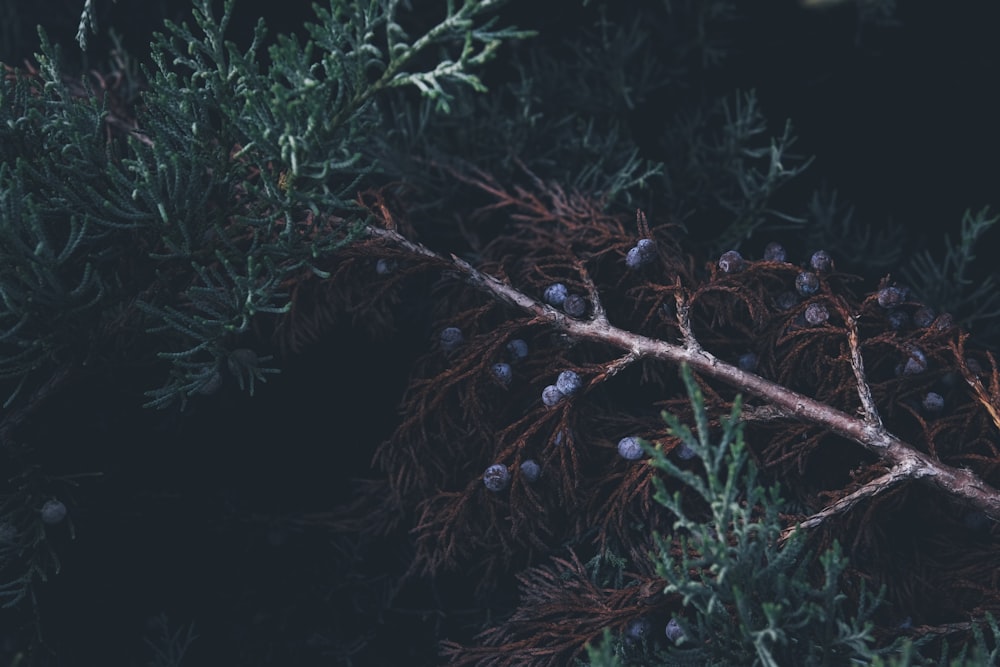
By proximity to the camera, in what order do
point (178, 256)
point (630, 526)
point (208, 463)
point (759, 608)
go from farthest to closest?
point (208, 463) → point (630, 526) → point (178, 256) → point (759, 608)

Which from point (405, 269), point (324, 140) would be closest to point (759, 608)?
point (405, 269)

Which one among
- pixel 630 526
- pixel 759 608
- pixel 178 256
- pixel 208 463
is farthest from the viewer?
pixel 208 463

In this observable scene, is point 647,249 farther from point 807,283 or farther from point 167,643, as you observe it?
point 167,643

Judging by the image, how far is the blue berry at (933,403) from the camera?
1.72 m

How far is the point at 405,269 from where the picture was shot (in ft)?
5.83

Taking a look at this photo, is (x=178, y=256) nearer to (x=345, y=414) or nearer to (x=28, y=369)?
(x=28, y=369)

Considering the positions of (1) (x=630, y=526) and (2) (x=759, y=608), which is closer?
(2) (x=759, y=608)

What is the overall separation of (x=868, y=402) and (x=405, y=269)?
922mm

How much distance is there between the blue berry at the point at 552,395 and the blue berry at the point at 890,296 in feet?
2.18

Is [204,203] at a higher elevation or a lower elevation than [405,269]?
higher

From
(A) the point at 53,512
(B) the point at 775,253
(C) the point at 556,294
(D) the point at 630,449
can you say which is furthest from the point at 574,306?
(A) the point at 53,512

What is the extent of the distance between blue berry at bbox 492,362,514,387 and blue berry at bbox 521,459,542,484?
0.52 feet

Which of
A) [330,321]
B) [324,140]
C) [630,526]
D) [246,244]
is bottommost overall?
[630,526]

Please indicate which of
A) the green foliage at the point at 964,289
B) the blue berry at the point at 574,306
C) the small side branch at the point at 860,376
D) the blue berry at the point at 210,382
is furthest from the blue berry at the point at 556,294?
the green foliage at the point at 964,289
